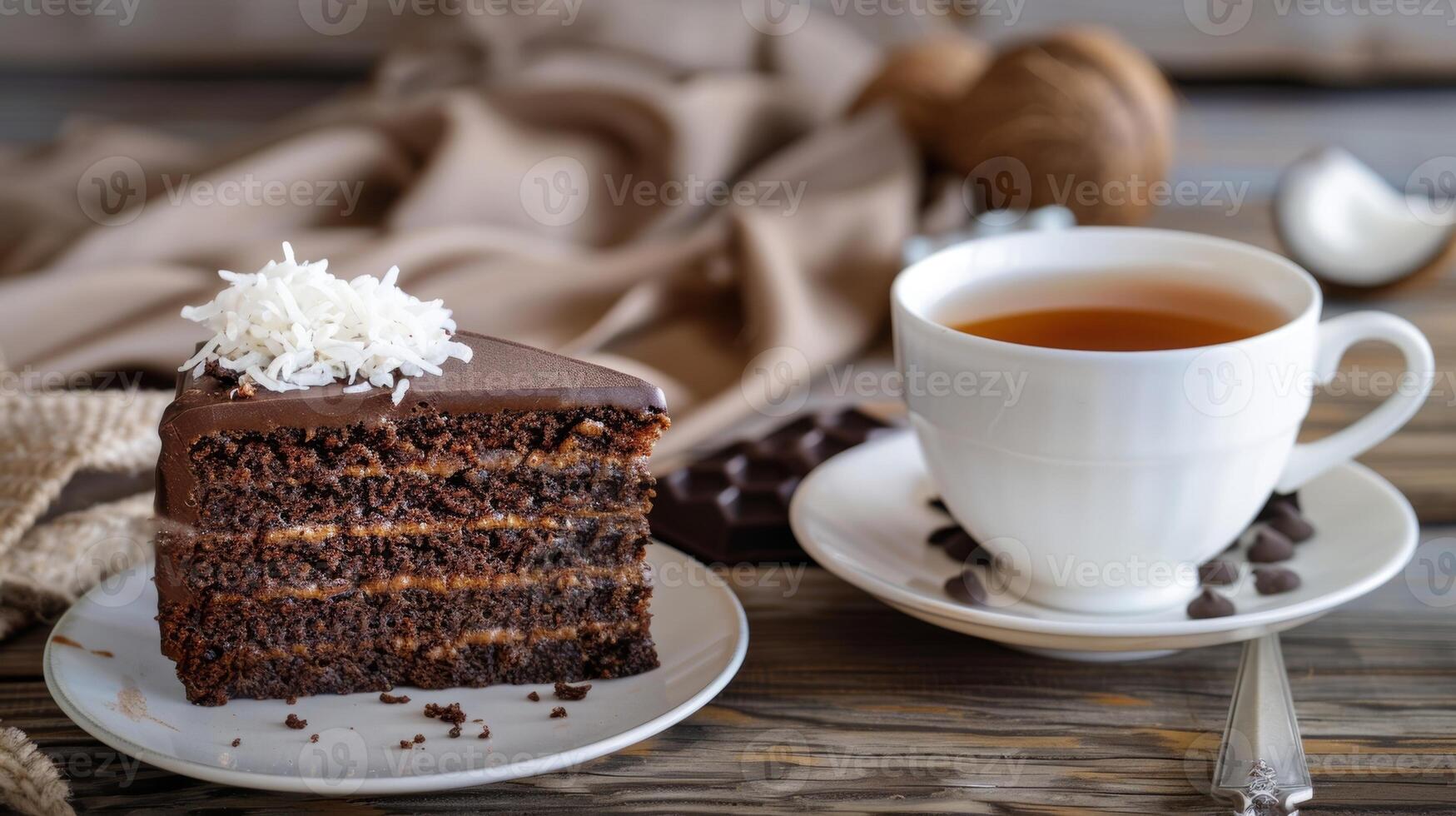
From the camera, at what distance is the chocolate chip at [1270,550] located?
145 cm

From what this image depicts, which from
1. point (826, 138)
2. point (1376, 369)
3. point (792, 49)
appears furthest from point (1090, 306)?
point (792, 49)

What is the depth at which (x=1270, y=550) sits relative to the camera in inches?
57.3

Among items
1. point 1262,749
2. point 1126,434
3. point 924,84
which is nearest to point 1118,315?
point 1126,434

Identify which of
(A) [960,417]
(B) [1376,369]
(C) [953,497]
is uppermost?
(A) [960,417]

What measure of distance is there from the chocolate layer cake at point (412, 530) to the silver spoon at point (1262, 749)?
0.58m

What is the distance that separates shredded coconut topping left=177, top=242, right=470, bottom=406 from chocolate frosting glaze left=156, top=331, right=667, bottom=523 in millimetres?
16

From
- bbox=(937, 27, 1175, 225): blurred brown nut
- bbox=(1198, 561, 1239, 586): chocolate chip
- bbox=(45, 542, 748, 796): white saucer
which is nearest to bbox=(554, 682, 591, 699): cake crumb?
bbox=(45, 542, 748, 796): white saucer

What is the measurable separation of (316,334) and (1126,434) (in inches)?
32.5

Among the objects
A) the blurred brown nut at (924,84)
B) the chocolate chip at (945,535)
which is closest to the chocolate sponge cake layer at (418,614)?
the chocolate chip at (945,535)

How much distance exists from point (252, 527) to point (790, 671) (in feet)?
1.93

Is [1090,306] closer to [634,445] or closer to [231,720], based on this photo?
[634,445]

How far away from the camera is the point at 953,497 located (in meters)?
1.46

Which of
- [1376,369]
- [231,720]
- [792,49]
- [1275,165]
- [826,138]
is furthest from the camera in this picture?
[1275,165]

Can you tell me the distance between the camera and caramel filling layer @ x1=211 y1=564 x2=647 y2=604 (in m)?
1.35
